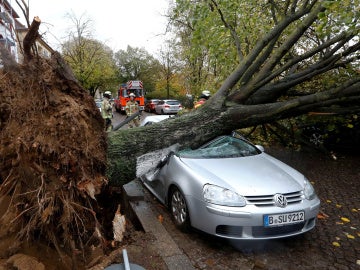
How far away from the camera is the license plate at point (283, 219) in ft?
12.6

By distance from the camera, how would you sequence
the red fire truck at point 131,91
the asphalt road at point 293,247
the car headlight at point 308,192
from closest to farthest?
the asphalt road at point 293,247 < the car headlight at point 308,192 < the red fire truck at point 131,91

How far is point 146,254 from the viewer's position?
12.8 ft

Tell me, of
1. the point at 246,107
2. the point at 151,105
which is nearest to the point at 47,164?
the point at 246,107

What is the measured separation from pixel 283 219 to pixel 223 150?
1653 millimetres

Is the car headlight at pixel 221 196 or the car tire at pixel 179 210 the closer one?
the car headlight at pixel 221 196

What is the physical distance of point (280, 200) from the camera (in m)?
3.97

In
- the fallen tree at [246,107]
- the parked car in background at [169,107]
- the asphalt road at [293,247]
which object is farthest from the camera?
the parked car in background at [169,107]

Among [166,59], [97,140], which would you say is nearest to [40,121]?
[97,140]

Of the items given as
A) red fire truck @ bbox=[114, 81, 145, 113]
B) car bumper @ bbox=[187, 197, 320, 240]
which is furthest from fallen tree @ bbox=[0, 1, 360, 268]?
red fire truck @ bbox=[114, 81, 145, 113]

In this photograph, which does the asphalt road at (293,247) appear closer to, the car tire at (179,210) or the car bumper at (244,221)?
the car tire at (179,210)

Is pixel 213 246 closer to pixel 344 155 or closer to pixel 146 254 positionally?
pixel 146 254

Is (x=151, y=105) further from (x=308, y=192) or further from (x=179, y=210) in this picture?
(x=308, y=192)

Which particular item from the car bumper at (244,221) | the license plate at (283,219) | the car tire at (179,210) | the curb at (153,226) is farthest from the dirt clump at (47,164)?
the license plate at (283,219)

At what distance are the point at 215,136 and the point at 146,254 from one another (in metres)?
2.48
